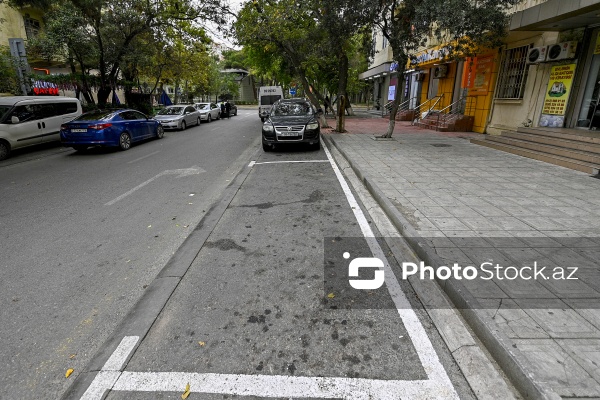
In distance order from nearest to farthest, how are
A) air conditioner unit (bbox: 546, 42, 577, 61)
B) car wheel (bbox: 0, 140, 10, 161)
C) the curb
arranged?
1. the curb
2. air conditioner unit (bbox: 546, 42, 577, 61)
3. car wheel (bbox: 0, 140, 10, 161)

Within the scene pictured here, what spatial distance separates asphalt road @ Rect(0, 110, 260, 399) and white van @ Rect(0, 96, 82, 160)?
60.6 inches

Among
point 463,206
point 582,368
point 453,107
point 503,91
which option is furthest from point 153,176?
point 453,107

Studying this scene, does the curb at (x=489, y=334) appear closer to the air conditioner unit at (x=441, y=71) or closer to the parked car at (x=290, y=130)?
the parked car at (x=290, y=130)

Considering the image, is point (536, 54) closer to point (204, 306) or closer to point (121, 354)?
point (204, 306)

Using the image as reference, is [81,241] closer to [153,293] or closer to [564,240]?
[153,293]

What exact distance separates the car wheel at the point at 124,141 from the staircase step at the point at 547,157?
12.7m

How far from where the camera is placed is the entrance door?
947 cm

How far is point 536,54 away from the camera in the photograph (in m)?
11.1

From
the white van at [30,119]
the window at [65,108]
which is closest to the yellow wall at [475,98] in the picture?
the window at [65,108]

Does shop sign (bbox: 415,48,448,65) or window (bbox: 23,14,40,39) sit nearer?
shop sign (bbox: 415,48,448,65)

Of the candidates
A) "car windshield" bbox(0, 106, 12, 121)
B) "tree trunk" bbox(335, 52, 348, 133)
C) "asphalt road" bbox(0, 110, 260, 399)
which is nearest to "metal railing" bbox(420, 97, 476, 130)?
"tree trunk" bbox(335, 52, 348, 133)

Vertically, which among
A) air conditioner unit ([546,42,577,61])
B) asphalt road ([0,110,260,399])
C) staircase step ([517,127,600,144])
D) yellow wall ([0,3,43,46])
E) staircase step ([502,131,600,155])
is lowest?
asphalt road ([0,110,260,399])

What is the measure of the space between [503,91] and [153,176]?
45.0 feet

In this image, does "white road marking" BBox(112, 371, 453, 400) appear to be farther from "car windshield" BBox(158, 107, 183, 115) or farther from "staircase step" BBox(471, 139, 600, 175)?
"car windshield" BBox(158, 107, 183, 115)
